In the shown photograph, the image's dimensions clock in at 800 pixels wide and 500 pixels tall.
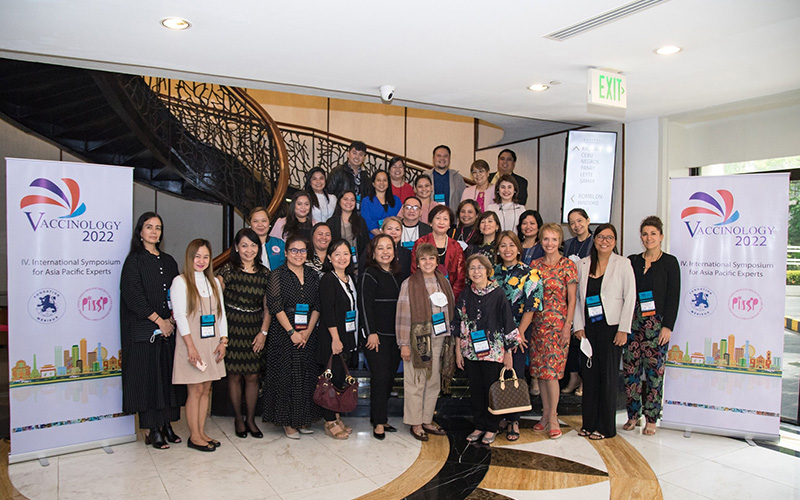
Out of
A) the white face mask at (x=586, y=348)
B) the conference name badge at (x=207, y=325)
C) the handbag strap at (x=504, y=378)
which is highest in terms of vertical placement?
the conference name badge at (x=207, y=325)

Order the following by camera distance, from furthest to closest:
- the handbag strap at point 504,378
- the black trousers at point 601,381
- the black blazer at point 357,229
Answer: the black blazer at point 357,229 < the black trousers at point 601,381 < the handbag strap at point 504,378

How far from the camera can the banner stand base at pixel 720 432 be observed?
471cm

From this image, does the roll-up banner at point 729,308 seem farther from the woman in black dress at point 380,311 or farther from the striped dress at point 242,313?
the striped dress at point 242,313

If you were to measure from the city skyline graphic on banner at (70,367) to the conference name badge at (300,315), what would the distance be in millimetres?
A: 1412

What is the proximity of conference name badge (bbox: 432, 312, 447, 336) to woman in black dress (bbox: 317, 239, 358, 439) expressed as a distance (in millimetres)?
636

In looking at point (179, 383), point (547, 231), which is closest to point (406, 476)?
point (179, 383)

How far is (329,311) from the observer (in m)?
4.39

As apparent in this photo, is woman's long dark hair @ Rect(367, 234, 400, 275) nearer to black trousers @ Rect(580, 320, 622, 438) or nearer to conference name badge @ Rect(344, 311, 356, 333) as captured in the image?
conference name badge @ Rect(344, 311, 356, 333)

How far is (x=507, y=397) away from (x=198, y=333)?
2.34 meters

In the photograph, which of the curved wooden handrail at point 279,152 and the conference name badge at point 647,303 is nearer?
the conference name badge at point 647,303

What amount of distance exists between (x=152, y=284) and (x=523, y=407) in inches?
116

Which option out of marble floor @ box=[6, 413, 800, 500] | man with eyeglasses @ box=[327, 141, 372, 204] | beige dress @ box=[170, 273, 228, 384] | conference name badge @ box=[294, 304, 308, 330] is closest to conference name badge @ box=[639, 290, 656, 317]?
marble floor @ box=[6, 413, 800, 500]

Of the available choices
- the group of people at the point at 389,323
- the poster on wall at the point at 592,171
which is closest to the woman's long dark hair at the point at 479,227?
the group of people at the point at 389,323

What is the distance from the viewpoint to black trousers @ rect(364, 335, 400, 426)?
4.48 meters
